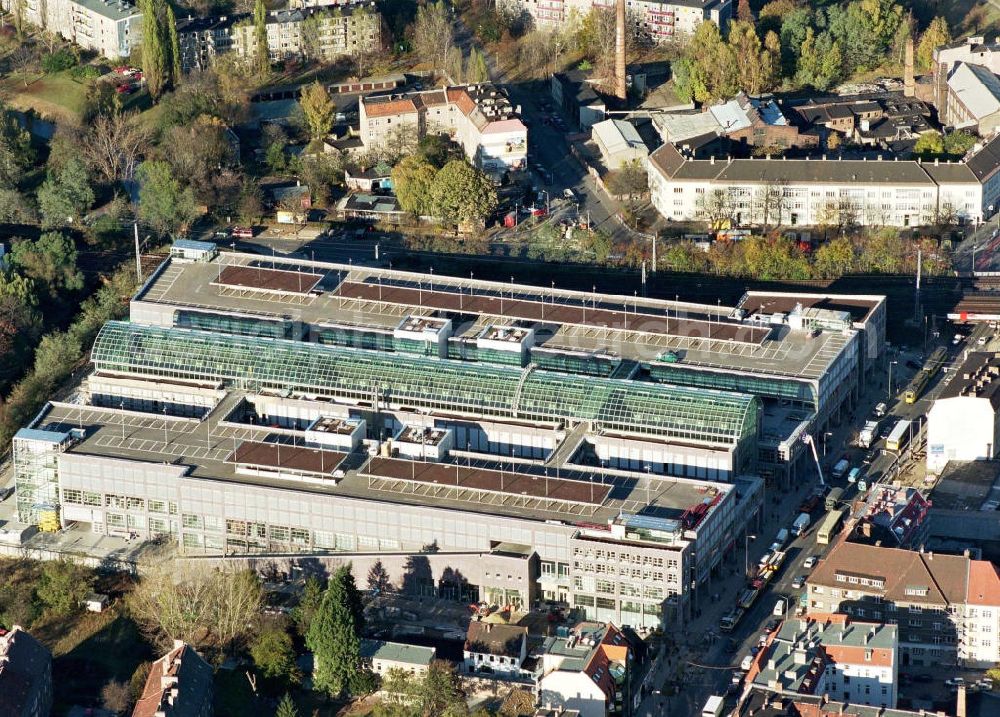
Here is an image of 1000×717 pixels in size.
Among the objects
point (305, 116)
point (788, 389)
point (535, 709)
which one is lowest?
point (535, 709)

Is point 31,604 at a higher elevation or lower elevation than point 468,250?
lower

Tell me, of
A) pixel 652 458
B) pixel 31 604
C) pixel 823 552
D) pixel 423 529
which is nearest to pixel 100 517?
pixel 31 604

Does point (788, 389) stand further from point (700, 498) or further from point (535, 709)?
point (535, 709)

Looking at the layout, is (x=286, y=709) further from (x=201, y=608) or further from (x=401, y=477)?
(x=401, y=477)

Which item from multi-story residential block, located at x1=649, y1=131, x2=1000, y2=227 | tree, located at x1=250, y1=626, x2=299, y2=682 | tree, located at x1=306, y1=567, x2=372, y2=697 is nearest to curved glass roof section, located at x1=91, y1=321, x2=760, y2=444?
tree, located at x1=306, y1=567, x2=372, y2=697

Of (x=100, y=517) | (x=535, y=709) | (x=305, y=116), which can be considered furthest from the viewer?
(x=305, y=116)

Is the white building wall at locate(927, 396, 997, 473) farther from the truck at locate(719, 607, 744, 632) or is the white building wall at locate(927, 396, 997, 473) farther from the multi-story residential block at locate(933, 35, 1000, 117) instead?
the multi-story residential block at locate(933, 35, 1000, 117)

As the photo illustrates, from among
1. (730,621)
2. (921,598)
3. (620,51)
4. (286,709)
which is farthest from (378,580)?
(620,51)
